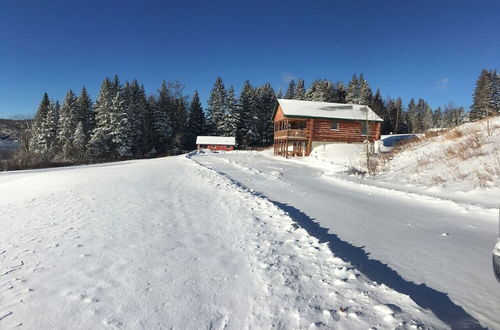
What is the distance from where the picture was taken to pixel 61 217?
7262 mm

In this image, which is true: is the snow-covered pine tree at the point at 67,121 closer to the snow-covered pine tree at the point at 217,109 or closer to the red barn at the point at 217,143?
the red barn at the point at 217,143

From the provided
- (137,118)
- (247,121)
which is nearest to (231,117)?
(247,121)

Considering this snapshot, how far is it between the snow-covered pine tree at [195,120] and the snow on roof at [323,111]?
29.2m

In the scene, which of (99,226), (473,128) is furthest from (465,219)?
(473,128)

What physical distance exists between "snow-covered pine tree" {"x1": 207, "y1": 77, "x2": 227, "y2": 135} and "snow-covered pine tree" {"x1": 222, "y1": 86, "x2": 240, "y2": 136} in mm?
1039

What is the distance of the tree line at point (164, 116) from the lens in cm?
4878

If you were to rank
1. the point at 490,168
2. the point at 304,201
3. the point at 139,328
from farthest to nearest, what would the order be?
the point at 490,168 → the point at 304,201 → the point at 139,328

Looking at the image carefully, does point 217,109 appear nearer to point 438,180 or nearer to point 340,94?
point 340,94

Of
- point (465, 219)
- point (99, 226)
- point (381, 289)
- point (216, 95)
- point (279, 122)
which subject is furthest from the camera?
point (216, 95)

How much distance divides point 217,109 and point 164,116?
10.9 metres

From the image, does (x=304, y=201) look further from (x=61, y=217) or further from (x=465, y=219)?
(x=61, y=217)

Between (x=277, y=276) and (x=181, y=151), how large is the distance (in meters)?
54.4

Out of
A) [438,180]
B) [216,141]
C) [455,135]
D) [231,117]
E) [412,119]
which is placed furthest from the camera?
[412,119]

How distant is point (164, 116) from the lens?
58656 millimetres
